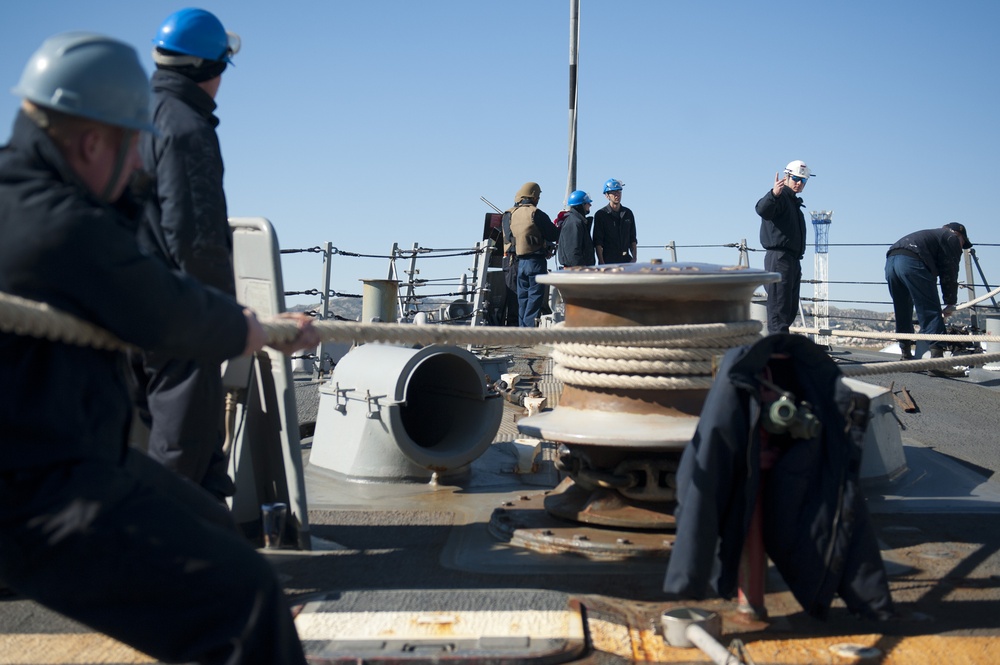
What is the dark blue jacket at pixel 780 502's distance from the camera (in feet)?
7.52

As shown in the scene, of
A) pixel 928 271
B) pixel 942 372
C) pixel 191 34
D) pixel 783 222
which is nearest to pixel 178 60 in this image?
pixel 191 34

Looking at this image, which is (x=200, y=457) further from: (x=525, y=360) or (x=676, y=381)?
(x=525, y=360)

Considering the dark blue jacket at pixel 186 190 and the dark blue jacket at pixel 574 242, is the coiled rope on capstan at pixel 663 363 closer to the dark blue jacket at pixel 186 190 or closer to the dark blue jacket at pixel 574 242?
the dark blue jacket at pixel 186 190

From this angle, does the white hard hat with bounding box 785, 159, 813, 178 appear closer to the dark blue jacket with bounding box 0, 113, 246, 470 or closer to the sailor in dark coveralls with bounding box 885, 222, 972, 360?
the sailor in dark coveralls with bounding box 885, 222, 972, 360

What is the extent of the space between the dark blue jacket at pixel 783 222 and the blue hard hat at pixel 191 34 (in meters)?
5.59

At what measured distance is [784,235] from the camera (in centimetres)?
787

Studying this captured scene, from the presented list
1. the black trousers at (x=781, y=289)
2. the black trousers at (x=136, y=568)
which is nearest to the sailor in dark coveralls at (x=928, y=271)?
the black trousers at (x=781, y=289)

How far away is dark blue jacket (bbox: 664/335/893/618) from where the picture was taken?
2291 mm

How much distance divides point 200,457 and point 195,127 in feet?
3.26

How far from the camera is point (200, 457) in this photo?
2.88 metres

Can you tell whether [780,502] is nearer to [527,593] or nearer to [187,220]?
[527,593]

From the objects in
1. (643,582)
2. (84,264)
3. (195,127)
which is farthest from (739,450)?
(195,127)

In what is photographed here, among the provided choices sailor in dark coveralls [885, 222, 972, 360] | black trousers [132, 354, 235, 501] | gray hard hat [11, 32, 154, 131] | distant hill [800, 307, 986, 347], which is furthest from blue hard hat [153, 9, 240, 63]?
sailor in dark coveralls [885, 222, 972, 360]

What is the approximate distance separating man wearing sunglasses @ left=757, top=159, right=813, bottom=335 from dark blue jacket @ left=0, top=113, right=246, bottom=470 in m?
6.74
